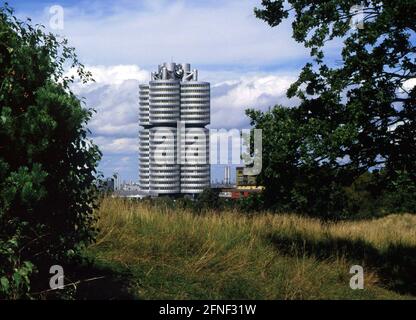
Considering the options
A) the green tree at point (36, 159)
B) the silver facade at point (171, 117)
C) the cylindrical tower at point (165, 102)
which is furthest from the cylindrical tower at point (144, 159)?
the green tree at point (36, 159)

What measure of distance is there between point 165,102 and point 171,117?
185cm

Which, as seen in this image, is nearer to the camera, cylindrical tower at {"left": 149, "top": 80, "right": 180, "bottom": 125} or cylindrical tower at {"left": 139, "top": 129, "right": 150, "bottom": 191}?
cylindrical tower at {"left": 149, "top": 80, "right": 180, "bottom": 125}

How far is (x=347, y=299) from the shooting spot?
10961mm

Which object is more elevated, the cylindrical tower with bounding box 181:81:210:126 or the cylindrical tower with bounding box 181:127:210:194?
the cylindrical tower with bounding box 181:81:210:126

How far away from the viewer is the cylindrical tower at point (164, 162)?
115ft

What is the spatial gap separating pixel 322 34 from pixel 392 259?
666 cm

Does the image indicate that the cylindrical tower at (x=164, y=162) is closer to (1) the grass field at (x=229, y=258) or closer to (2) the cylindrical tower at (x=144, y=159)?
(2) the cylindrical tower at (x=144, y=159)

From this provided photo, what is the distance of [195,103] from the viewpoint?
29.4 meters

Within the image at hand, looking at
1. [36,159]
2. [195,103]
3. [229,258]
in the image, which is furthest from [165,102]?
[36,159]

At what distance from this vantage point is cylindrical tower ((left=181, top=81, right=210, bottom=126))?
27.2m

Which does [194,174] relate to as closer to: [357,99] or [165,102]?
[165,102]

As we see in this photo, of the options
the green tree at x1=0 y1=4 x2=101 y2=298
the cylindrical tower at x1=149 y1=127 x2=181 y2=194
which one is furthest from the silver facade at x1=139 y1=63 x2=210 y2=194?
the green tree at x1=0 y1=4 x2=101 y2=298

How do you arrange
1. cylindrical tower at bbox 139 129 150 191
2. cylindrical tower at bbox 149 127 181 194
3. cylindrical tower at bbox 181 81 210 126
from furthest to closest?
cylindrical tower at bbox 149 127 181 194, cylindrical tower at bbox 139 129 150 191, cylindrical tower at bbox 181 81 210 126

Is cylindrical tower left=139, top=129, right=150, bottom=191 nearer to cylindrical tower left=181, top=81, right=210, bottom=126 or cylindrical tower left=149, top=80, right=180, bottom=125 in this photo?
cylindrical tower left=149, top=80, right=180, bottom=125
